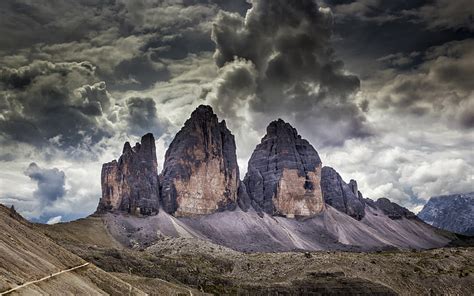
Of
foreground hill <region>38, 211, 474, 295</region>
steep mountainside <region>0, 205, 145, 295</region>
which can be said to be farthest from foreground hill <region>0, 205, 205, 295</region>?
foreground hill <region>38, 211, 474, 295</region>

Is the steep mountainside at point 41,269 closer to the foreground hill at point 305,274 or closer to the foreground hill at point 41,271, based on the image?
the foreground hill at point 41,271

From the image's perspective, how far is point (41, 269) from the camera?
5928 centimetres

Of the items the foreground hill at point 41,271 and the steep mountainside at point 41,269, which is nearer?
the foreground hill at point 41,271

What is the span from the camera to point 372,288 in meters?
126

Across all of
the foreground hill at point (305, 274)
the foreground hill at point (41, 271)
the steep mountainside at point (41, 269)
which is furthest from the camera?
the foreground hill at point (305, 274)

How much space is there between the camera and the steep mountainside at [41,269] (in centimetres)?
5347

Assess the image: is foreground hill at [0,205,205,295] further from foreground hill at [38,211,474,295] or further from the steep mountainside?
foreground hill at [38,211,474,295]

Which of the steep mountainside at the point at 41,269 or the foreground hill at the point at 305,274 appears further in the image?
the foreground hill at the point at 305,274

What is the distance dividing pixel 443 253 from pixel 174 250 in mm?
97189

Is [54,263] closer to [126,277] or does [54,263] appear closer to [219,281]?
[126,277]

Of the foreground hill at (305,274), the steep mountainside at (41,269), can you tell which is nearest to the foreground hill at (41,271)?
the steep mountainside at (41,269)

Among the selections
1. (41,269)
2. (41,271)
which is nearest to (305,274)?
(41,269)

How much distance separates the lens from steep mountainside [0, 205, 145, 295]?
175 ft

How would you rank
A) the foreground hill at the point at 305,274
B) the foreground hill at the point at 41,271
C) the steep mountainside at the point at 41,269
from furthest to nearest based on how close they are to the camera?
the foreground hill at the point at 305,274
the steep mountainside at the point at 41,269
the foreground hill at the point at 41,271
